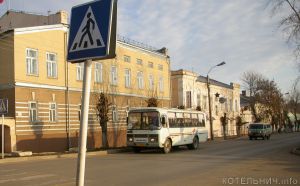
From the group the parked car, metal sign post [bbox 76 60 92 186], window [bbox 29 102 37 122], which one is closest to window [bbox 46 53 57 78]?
window [bbox 29 102 37 122]

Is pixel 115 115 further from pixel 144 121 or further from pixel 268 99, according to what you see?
pixel 268 99

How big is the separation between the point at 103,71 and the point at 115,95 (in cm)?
280

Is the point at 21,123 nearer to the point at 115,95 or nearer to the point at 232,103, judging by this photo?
the point at 115,95

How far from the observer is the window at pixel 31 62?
32.4 metres

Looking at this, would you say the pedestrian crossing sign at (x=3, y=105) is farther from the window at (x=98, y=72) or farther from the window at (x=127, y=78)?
the window at (x=127, y=78)

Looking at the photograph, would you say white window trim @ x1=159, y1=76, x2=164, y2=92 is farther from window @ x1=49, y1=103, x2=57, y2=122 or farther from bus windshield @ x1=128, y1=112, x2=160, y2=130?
bus windshield @ x1=128, y1=112, x2=160, y2=130

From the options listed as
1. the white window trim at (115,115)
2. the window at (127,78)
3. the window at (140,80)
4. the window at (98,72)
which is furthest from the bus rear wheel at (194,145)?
the window at (140,80)

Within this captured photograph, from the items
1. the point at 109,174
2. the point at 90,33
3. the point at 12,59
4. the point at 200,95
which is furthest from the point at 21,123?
the point at 200,95

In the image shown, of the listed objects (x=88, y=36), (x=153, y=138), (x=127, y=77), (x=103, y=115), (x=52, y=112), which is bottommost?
(x=153, y=138)

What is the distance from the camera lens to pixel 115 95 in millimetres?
42375

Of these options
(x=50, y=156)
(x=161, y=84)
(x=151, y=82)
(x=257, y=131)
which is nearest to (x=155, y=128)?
(x=50, y=156)

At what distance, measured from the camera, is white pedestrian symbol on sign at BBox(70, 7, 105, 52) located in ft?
15.9

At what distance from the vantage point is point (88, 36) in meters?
4.95

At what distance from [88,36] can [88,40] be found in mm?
46
